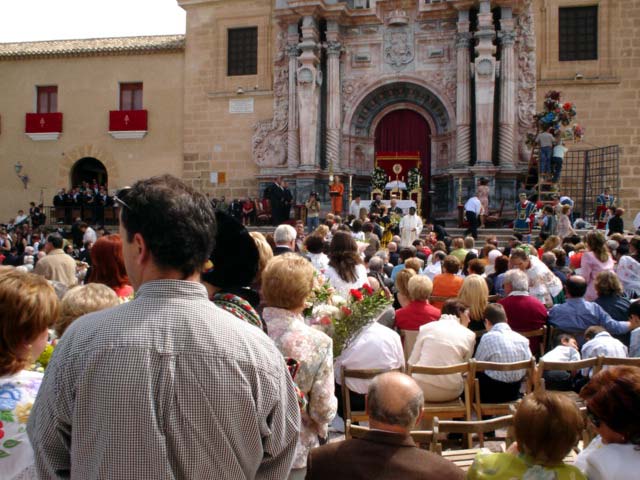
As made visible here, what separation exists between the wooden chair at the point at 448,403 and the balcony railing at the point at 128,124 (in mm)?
19167

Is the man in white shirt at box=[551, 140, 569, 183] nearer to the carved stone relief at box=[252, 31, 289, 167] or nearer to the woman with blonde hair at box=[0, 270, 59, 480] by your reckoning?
the carved stone relief at box=[252, 31, 289, 167]

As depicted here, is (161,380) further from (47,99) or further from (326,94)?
(47,99)

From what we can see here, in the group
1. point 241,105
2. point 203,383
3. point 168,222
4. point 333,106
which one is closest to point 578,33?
point 333,106

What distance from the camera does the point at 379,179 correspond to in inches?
794

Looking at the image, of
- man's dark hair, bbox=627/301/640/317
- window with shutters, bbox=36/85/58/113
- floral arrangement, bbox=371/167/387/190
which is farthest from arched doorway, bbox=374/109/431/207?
man's dark hair, bbox=627/301/640/317

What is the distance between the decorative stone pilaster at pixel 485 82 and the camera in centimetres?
1820

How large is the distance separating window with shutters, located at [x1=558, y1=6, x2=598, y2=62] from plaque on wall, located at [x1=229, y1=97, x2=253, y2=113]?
390 inches

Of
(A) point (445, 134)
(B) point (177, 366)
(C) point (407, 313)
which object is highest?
(A) point (445, 134)

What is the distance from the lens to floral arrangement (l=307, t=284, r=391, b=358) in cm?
429

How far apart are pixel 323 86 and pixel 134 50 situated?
23.8 ft

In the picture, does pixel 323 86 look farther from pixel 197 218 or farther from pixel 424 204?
pixel 197 218

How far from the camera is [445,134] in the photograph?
2008 centimetres

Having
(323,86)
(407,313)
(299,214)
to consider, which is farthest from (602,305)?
(323,86)

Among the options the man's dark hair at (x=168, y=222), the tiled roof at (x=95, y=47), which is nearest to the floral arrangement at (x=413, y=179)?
the tiled roof at (x=95, y=47)
